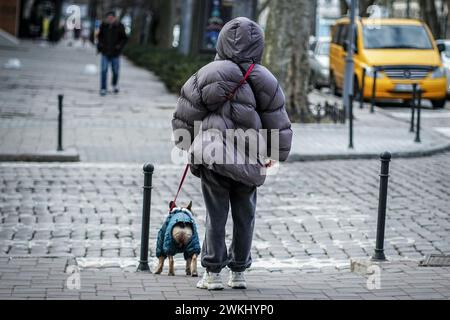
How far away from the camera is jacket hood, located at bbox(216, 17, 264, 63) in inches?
300

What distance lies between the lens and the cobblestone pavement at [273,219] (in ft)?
29.0

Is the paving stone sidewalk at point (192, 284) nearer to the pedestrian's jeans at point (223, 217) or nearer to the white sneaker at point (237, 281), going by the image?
the white sneaker at point (237, 281)

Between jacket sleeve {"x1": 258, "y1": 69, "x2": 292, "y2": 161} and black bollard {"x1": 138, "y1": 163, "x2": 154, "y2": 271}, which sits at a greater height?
jacket sleeve {"x1": 258, "y1": 69, "x2": 292, "y2": 161}

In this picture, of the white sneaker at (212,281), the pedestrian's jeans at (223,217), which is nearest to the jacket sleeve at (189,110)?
the pedestrian's jeans at (223,217)

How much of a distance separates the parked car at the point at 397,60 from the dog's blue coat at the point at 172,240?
18.1m

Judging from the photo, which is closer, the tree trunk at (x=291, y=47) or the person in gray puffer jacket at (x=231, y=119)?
the person in gray puffer jacket at (x=231, y=119)

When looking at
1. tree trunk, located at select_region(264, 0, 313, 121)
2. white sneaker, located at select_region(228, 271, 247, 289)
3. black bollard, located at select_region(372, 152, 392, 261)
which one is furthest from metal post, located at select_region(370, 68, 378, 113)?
white sneaker, located at select_region(228, 271, 247, 289)

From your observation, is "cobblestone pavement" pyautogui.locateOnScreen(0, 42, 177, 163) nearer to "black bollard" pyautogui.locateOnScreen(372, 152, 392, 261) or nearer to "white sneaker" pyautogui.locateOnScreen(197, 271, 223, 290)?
"black bollard" pyautogui.locateOnScreen(372, 152, 392, 261)

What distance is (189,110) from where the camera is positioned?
7.67 meters

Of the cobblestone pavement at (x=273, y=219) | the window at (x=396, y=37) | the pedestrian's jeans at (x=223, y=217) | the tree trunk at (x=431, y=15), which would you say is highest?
the tree trunk at (x=431, y=15)

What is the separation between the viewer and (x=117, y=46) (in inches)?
1059

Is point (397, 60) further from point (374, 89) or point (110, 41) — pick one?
point (110, 41)

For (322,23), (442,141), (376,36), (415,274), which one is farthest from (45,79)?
(322,23)
